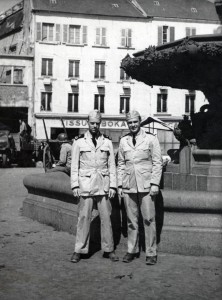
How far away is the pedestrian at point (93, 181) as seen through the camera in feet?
20.3

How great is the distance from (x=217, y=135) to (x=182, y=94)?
38857 mm

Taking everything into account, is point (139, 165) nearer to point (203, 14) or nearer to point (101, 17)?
point (101, 17)

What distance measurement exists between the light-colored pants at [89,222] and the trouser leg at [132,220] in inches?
10.1

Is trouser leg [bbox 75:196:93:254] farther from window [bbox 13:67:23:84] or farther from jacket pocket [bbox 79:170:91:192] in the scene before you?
window [bbox 13:67:23:84]

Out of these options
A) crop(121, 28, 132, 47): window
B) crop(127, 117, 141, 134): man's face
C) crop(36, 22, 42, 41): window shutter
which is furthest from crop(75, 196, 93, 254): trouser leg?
crop(121, 28, 132, 47): window

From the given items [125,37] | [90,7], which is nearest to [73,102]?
[125,37]

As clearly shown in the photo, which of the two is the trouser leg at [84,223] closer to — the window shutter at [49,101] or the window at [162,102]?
the window shutter at [49,101]

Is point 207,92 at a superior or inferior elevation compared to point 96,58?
inferior

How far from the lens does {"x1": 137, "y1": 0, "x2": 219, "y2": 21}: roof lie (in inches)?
1839

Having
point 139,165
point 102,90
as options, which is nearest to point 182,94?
point 102,90

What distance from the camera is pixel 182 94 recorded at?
152 feet

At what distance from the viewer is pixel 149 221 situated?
19.8 feet

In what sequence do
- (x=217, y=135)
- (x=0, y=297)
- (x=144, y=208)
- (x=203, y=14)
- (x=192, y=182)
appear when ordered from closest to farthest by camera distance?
(x=0, y=297), (x=144, y=208), (x=192, y=182), (x=217, y=135), (x=203, y=14)

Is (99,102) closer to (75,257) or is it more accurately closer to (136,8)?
(136,8)
